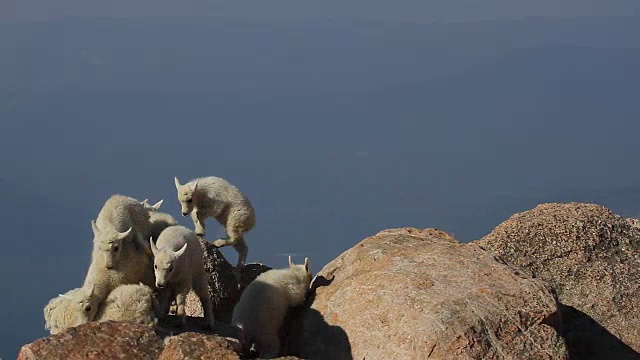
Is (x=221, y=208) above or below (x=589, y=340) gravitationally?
above

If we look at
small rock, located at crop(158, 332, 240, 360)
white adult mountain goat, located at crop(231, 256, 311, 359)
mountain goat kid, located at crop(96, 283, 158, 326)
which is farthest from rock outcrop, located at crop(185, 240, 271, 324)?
small rock, located at crop(158, 332, 240, 360)

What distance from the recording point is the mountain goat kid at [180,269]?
12.4m

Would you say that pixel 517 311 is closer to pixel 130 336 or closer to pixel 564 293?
pixel 564 293

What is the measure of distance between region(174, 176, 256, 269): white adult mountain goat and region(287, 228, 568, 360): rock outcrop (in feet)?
10.6

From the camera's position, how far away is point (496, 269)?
13.2 m

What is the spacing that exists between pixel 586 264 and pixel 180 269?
293 inches

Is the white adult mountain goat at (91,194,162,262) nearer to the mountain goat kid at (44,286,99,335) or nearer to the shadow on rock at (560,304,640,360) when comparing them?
the mountain goat kid at (44,286,99,335)

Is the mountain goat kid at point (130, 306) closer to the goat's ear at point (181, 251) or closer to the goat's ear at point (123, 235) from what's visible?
the goat's ear at point (181, 251)

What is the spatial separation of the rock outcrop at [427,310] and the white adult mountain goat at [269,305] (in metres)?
0.31

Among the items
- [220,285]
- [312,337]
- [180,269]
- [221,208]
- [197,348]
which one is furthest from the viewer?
[221,208]

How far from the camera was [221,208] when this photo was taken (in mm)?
16797

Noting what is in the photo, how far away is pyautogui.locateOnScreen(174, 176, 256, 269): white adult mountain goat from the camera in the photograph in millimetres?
16719

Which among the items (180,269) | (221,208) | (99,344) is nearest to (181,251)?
(180,269)

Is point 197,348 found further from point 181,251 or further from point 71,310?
point 181,251
